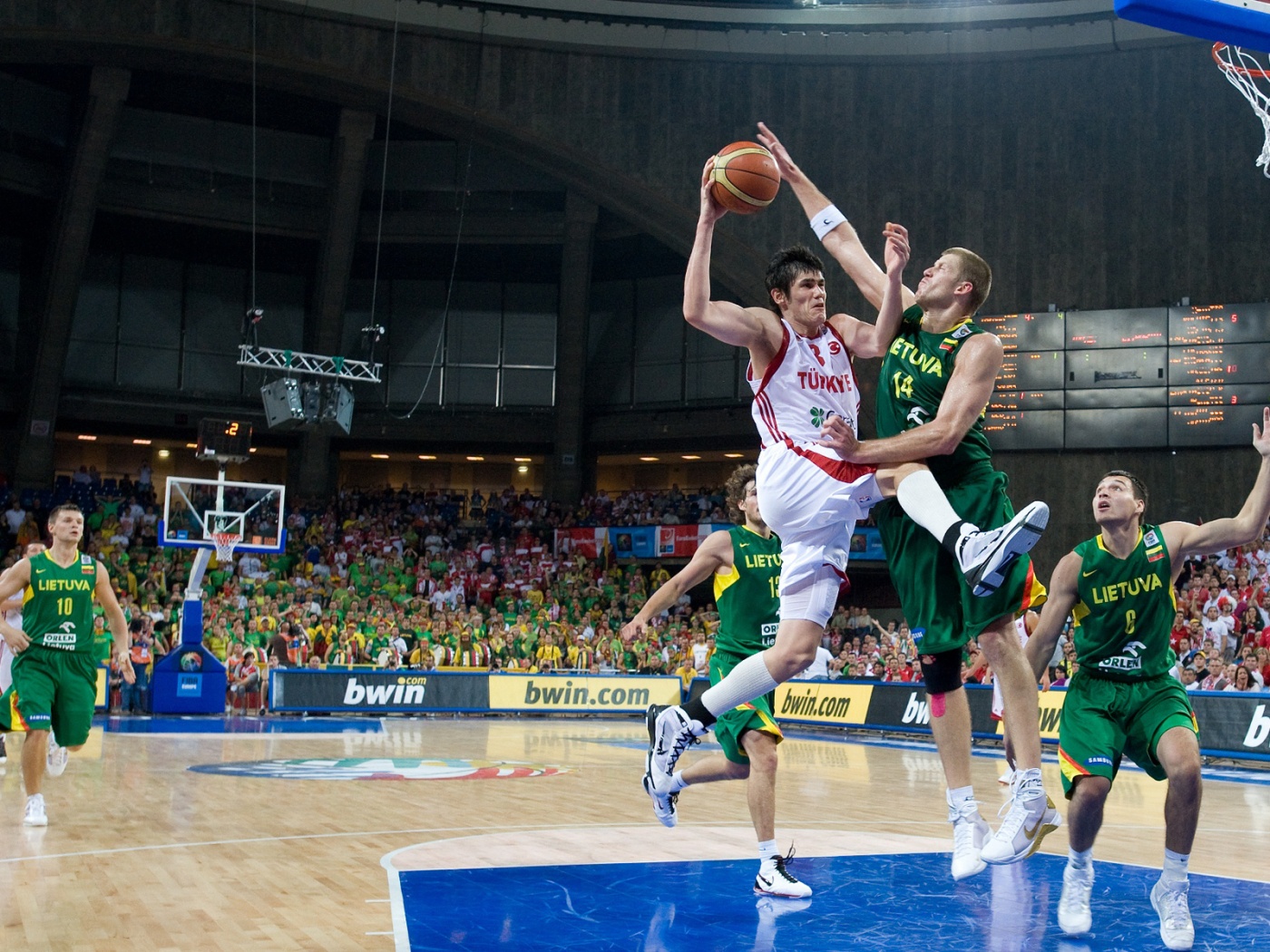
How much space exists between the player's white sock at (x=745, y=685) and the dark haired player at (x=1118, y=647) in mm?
1350

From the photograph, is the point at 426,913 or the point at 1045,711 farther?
the point at 1045,711

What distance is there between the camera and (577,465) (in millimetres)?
36219

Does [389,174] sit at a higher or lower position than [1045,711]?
higher

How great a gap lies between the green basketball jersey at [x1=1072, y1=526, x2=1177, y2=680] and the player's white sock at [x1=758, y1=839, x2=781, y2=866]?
2.07 metres

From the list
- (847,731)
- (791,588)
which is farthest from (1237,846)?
(847,731)

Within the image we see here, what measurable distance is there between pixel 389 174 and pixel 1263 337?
22426mm

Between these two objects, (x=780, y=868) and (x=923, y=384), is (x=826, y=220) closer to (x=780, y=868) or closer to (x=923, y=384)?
(x=923, y=384)

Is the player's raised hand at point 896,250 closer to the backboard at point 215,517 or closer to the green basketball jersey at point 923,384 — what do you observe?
the green basketball jersey at point 923,384

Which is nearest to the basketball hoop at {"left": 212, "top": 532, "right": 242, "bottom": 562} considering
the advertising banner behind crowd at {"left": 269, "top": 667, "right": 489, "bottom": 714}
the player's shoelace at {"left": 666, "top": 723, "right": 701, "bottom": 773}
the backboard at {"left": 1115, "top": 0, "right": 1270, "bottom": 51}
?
the advertising banner behind crowd at {"left": 269, "top": 667, "right": 489, "bottom": 714}

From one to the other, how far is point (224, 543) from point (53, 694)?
1269cm

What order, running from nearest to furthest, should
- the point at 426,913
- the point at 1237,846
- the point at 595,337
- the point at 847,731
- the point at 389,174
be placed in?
the point at 426,913 < the point at 1237,846 < the point at 847,731 < the point at 389,174 < the point at 595,337

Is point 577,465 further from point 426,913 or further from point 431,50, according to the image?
point 426,913

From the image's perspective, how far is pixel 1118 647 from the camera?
6348 mm

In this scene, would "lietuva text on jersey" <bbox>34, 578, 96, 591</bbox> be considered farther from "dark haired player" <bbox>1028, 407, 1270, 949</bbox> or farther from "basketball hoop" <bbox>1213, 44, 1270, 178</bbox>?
"basketball hoop" <bbox>1213, 44, 1270, 178</bbox>
